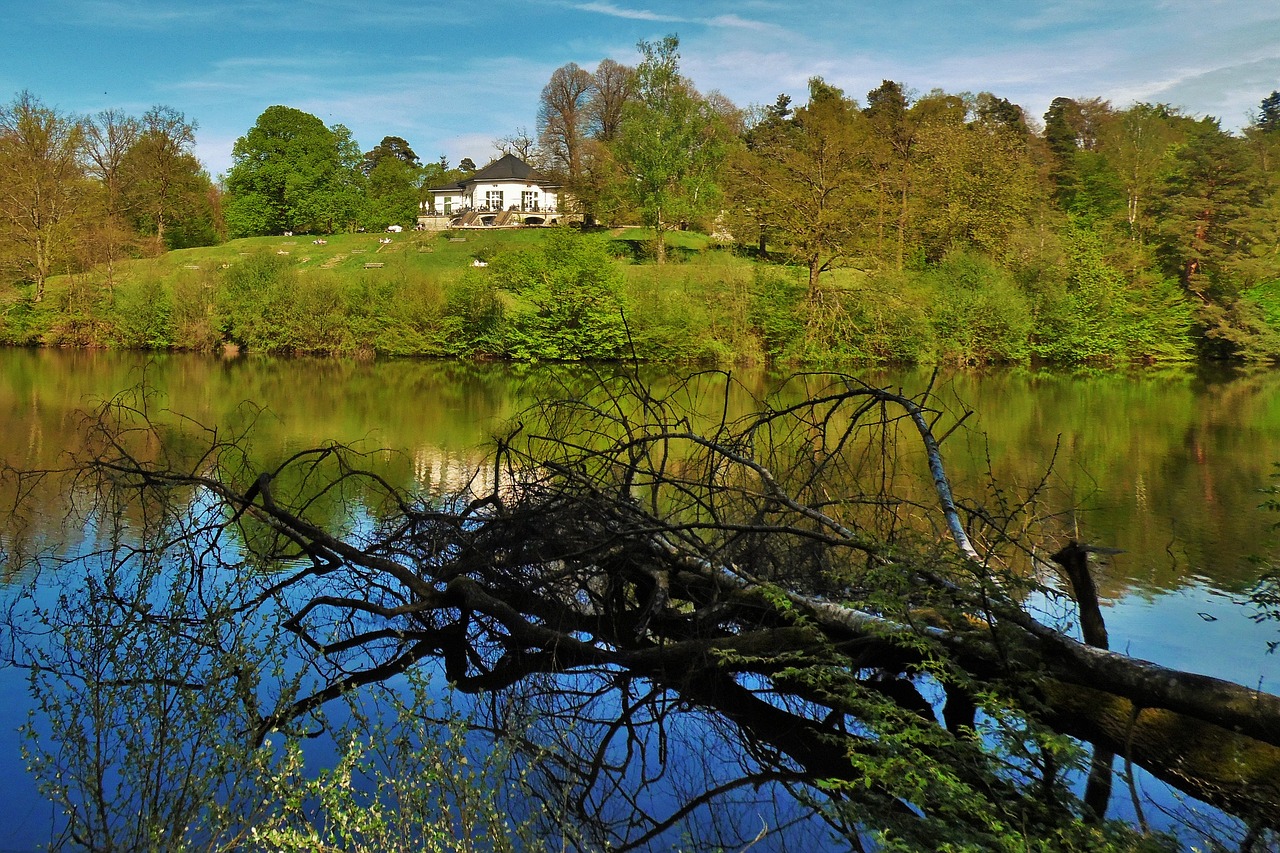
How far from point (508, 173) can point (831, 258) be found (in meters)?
44.3

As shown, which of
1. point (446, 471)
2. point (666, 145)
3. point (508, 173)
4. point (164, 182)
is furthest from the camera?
point (508, 173)

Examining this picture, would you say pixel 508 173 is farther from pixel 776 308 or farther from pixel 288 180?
pixel 776 308

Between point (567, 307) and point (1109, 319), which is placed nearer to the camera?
point (567, 307)

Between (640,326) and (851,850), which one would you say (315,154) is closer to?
(640,326)

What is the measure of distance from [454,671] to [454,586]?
1.73 ft

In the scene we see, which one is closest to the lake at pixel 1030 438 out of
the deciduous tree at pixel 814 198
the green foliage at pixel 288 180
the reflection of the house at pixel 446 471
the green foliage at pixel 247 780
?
the reflection of the house at pixel 446 471

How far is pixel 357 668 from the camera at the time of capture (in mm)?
6133

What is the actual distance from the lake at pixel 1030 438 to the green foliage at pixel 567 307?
163 cm

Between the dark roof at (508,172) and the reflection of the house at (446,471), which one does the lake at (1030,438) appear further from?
the dark roof at (508,172)

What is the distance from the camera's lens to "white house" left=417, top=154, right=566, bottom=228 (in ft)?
220

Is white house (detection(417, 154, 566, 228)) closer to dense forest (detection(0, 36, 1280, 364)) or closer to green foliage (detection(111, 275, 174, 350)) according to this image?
dense forest (detection(0, 36, 1280, 364))

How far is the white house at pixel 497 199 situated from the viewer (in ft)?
220

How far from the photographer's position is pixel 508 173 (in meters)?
72.8

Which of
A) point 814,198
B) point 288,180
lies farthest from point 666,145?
point 288,180
